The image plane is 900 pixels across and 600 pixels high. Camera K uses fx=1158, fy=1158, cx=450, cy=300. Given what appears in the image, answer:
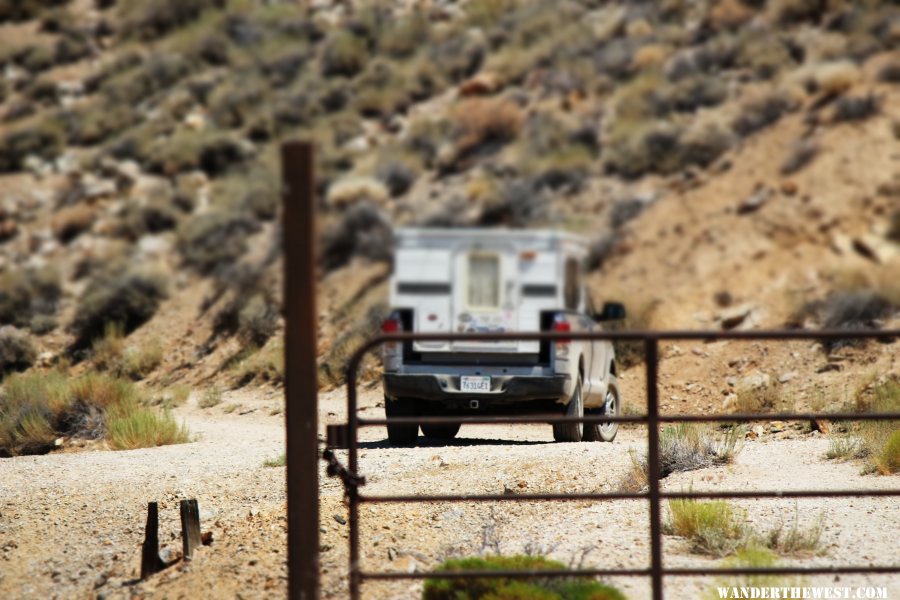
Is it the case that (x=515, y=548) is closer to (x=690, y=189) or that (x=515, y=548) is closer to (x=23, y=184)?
(x=690, y=189)

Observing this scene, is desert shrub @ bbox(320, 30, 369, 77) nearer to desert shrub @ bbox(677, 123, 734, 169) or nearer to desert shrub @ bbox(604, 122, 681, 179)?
desert shrub @ bbox(604, 122, 681, 179)

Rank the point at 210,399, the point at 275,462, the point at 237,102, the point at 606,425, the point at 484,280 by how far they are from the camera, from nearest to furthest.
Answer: the point at 275,462, the point at 484,280, the point at 606,425, the point at 210,399, the point at 237,102

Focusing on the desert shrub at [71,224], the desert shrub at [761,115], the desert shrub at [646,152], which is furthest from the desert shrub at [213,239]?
the desert shrub at [761,115]

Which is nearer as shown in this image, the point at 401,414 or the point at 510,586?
the point at 510,586

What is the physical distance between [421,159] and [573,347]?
19249 millimetres

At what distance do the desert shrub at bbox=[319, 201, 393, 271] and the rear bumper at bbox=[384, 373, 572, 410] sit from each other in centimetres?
1474

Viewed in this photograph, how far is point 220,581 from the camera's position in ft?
23.8

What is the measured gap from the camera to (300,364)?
4941mm

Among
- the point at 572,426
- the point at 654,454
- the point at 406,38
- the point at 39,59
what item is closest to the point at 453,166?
the point at 406,38

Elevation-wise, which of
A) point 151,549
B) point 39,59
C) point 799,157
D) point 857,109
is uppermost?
point 39,59

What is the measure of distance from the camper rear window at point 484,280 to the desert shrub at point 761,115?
15.6 m

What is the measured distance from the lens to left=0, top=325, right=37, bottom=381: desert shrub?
939 inches

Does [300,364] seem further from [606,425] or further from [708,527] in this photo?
[606,425]

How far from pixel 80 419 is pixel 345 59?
25.6 metres
